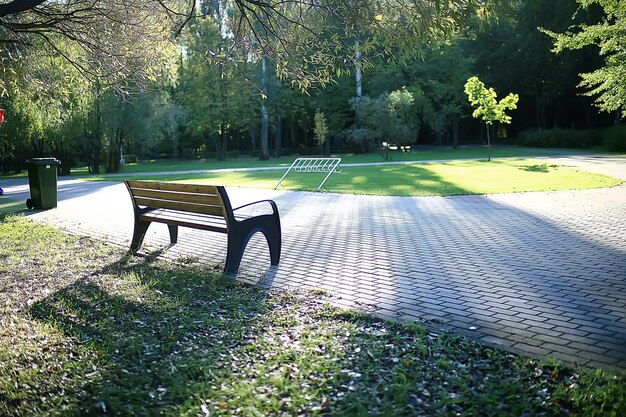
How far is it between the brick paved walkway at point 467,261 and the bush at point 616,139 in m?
32.2

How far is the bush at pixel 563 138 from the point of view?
48.3 metres

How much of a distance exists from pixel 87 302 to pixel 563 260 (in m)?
5.74

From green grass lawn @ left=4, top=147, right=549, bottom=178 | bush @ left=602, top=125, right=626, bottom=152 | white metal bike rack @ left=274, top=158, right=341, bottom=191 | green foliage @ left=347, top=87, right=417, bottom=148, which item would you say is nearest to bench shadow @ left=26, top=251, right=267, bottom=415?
white metal bike rack @ left=274, top=158, right=341, bottom=191

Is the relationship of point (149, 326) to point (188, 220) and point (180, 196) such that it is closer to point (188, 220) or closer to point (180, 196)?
point (180, 196)

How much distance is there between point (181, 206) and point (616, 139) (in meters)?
43.4

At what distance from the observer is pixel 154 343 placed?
430cm

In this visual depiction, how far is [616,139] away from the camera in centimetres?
4184

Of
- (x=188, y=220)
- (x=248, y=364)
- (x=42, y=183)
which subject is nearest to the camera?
(x=248, y=364)

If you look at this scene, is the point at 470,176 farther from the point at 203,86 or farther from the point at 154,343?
the point at 203,86

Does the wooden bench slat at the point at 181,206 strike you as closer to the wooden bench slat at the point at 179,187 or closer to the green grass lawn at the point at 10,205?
the wooden bench slat at the point at 179,187

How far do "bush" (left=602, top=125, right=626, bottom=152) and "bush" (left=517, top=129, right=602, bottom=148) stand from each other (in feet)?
14.8

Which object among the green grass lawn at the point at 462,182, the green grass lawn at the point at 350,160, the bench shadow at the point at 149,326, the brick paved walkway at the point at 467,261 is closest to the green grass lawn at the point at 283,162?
the green grass lawn at the point at 350,160

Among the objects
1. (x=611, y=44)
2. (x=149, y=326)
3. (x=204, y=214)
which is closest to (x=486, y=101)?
(x=611, y=44)

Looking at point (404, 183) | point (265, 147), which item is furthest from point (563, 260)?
point (265, 147)
